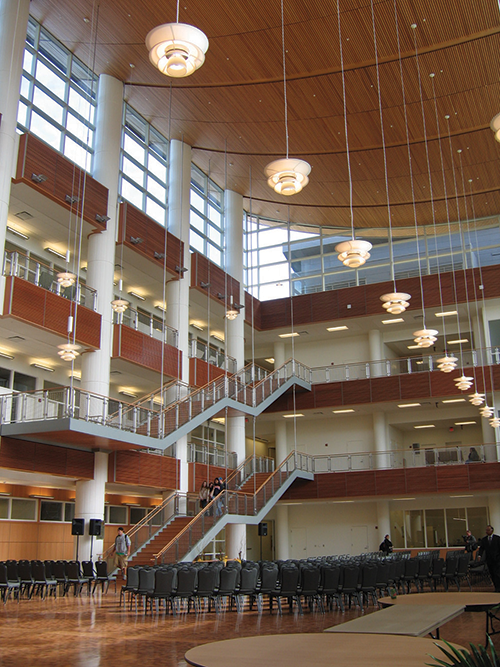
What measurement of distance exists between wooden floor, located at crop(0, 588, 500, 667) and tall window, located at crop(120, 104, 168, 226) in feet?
58.4

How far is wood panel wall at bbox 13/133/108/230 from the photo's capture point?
19766mm

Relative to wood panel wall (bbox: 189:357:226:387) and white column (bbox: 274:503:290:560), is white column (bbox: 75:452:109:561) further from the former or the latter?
white column (bbox: 274:503:290:560)

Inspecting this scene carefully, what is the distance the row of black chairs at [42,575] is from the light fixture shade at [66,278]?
7.95 m

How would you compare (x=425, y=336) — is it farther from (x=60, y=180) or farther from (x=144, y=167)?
(x=144, y=167)

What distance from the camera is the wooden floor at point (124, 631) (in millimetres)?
8469

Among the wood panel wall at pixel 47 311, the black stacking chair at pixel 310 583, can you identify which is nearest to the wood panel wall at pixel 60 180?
the wood panel wall at pixel 47 311

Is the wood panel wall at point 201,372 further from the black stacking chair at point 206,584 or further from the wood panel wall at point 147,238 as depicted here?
the black stacking chair at point 206,584

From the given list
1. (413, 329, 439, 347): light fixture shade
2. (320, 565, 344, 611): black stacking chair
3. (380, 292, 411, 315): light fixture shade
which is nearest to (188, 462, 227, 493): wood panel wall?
(413, 329, 439, 347): light fixture shade

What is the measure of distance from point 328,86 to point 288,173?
14.3 metres

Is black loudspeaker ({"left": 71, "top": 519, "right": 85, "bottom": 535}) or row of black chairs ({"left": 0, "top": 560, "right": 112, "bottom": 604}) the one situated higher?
black loudspeaker ({"left": 71, "top": 519, "right": 85, "bottom": 535})

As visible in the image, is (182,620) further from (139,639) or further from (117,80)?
(117,80)

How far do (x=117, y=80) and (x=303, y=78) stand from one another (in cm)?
741

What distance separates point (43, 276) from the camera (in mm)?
19797

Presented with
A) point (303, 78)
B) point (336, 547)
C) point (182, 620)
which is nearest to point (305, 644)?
point (182, 620)
